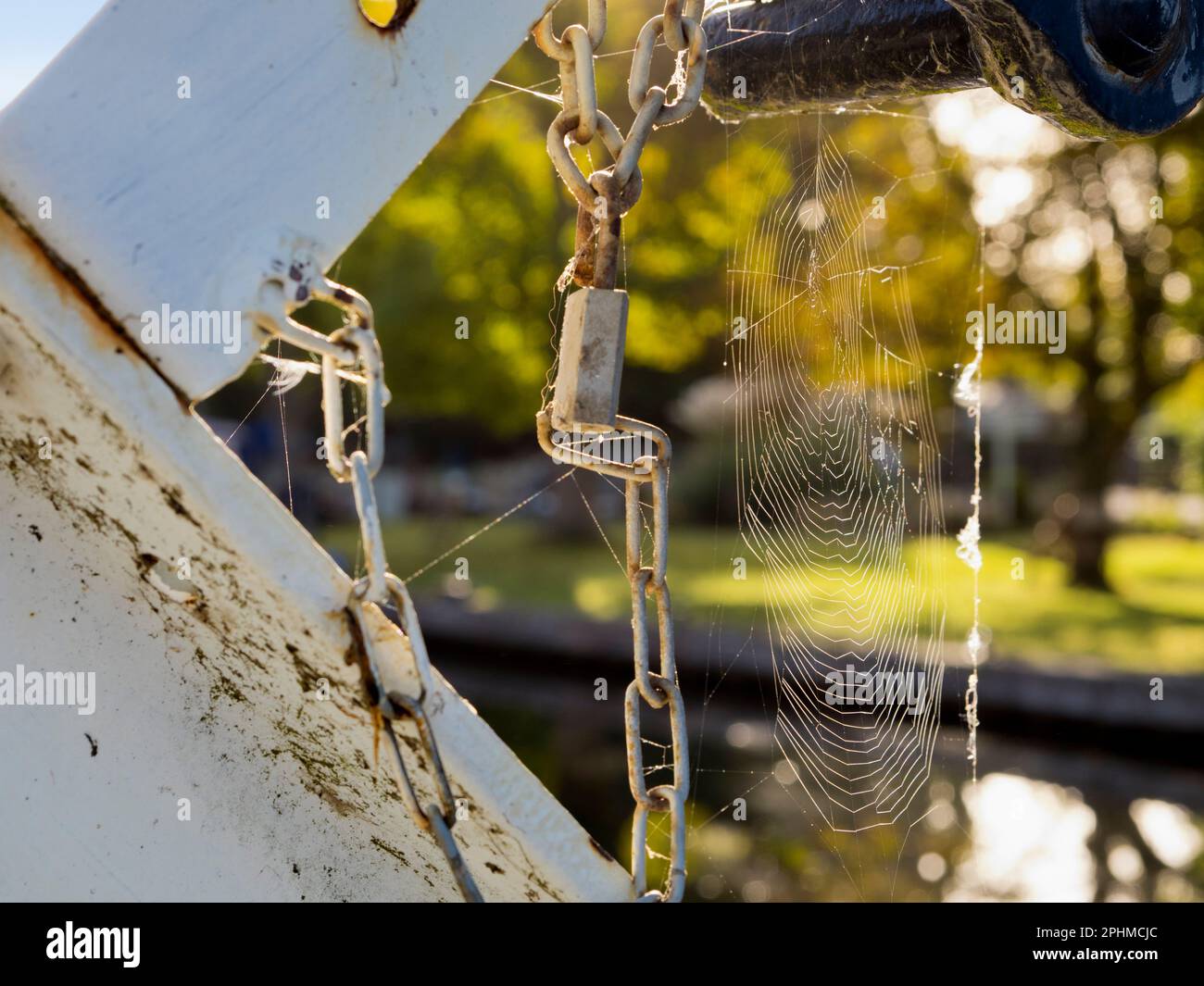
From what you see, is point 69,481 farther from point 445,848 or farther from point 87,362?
point 445,848

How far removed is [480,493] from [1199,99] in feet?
84.6

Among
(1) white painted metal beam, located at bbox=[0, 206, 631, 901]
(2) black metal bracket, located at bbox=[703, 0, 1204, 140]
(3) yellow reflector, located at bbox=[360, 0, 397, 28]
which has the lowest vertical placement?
(1) white painted metal beam, located at bbox=[0, 206, 631, 901]

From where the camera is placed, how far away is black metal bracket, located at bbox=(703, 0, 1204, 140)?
56.1 inches

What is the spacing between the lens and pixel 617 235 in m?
1.27

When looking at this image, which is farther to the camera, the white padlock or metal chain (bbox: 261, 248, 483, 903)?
the white padlock

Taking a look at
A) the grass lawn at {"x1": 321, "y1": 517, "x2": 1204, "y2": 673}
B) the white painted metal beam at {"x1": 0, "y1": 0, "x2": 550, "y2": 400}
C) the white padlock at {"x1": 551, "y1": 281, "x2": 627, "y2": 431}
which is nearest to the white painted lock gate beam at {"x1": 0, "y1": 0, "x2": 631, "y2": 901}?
the white painted metal beam at {"x1": 0, "y1": 0, "x2": 550, "y2": 400}

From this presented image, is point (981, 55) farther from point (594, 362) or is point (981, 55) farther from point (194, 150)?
point (194, 150)

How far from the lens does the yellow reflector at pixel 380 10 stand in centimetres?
116

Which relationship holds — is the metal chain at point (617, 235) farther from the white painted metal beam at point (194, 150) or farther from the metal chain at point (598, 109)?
the white painted metal beam at point (194, 150)

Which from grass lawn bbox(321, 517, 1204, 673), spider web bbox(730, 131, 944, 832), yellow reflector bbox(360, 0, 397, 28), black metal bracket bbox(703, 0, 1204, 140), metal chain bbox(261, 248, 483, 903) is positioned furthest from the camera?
grass lawn bbox(321, 517, 1204, 673)

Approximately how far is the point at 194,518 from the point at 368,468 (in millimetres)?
189

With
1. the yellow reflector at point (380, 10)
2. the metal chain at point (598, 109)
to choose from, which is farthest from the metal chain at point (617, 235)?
the yellow reflector at point (380, 10)

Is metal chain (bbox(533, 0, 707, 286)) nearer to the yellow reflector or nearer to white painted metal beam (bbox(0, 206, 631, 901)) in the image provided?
the yellow reflector

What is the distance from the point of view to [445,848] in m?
1.14
